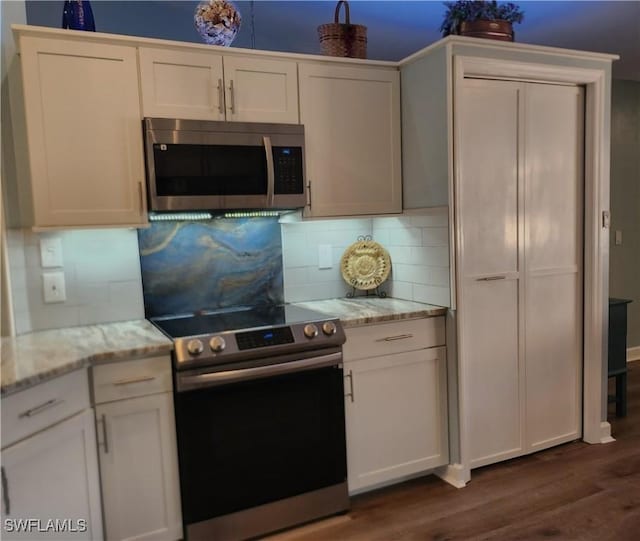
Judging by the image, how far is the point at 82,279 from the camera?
8.27 feet

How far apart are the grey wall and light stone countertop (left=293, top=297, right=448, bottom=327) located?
8.69ft

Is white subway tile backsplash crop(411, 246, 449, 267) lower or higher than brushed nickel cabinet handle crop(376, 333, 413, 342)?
higher

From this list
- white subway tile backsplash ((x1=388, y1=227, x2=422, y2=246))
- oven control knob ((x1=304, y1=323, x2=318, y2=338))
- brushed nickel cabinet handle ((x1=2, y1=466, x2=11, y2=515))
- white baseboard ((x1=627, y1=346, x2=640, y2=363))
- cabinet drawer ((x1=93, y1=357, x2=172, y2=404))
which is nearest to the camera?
brushed nickel cabinet handle ((x1=2, y1=466, x2=11, y2=515))

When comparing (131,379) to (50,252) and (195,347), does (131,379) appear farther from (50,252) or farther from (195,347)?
(50,252)

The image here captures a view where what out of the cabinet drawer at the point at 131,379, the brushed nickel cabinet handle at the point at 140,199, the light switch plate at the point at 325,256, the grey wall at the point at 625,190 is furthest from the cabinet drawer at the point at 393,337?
the grey wall at the point at 625,190

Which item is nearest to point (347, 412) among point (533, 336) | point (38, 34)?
point (533, 336)

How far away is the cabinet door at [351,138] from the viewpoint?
8.54 feet

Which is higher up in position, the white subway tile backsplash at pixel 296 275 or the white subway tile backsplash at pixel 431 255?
the white subway tile backsplash at pixel 431 255

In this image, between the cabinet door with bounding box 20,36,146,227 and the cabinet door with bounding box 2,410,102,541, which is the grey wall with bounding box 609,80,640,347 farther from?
the cabinet door with bounding box 2,410,102,541

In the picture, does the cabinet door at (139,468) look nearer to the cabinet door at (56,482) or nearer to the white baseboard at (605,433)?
the cabinet door at (56,482)

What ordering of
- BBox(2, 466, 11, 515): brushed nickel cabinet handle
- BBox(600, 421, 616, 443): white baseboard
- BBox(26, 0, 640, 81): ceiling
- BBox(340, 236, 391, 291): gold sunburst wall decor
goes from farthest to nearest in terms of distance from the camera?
1. BBox(600, 421, 616, 443): white baseboard
2. BBox(340, 236, 391, 291): gold sunburst wall decor
3. BBox(26, 0, 640, 81): ceiling
4. BBox(2, 466, 11, 515): brushed nickel cabinet handle

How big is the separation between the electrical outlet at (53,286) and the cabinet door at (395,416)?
134 centimetres

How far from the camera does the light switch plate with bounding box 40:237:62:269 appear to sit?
243 cm

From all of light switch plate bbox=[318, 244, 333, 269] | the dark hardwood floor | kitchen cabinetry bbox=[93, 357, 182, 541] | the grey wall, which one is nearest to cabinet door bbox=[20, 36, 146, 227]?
kitchen cabinetry bbox=[93, 357, 182, 541]
